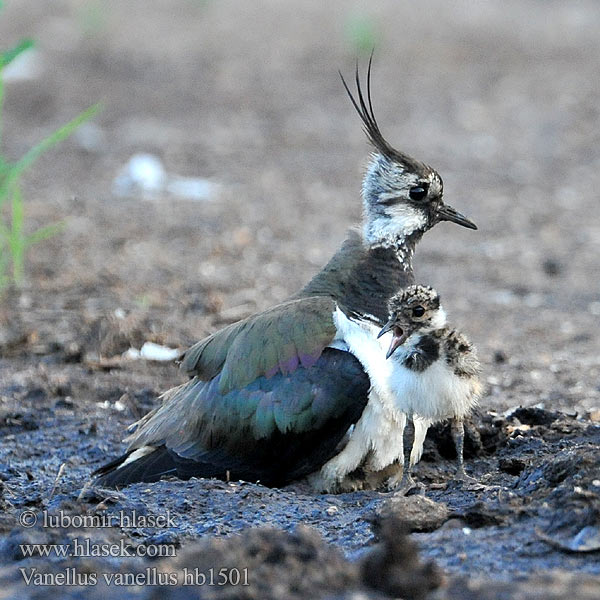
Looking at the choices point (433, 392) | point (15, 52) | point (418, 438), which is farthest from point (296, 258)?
point (433, 392)

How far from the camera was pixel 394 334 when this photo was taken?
4672 mm

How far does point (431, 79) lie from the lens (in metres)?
14.4

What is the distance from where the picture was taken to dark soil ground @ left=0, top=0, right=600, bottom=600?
11.7 ft

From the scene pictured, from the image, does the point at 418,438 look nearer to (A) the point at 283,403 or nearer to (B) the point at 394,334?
(B) the point at 394,334

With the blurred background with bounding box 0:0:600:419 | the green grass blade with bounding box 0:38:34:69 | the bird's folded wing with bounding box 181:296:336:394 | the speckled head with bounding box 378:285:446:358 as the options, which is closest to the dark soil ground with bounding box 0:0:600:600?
the blurred background with bounding box 0:0:600:419

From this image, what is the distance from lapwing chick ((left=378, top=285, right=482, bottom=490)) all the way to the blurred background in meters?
1.45

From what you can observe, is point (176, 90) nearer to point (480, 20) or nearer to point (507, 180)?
point (507, 180)

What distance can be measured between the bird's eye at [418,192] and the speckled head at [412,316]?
101 centimetres

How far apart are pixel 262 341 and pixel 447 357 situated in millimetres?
810

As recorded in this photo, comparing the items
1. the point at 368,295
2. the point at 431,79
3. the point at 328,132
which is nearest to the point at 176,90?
the point at 328,132

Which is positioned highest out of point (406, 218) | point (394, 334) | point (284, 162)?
point (284, 162)

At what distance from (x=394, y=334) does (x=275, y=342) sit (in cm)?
52

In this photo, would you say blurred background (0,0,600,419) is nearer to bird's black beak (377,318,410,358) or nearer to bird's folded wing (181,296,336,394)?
bird's folded wing (181,296,336,394)

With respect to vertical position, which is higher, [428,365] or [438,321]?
[438,321]
